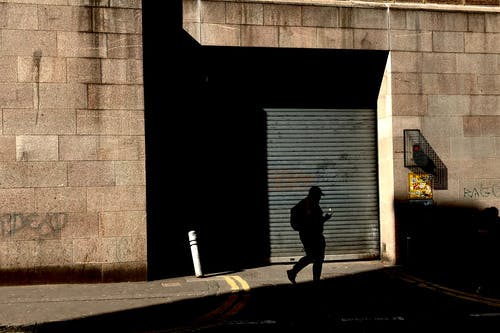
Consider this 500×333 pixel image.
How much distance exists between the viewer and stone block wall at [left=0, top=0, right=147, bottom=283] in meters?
10.8

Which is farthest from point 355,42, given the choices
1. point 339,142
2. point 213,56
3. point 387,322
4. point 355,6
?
point 387,322

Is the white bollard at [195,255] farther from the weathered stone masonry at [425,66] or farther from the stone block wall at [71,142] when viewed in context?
the weathered stone masonry at [425,66]

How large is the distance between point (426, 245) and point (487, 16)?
18.3ft

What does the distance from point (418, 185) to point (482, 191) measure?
159 centimetres

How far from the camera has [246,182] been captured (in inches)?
535

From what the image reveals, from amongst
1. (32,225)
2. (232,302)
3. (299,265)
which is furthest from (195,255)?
(32,225)

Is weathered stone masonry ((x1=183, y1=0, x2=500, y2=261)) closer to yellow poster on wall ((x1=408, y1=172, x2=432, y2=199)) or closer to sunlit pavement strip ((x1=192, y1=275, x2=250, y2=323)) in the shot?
yellow poster on wall ((x1=408, y1=172, x2=432, y2=199))

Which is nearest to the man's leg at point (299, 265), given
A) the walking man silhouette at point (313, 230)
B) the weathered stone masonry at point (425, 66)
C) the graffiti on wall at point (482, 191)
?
the walking man silhouette at point (313, 230)

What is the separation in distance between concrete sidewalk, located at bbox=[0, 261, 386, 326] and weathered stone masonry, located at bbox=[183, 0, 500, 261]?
3.12 meters

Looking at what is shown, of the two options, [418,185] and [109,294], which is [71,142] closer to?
[109,294]

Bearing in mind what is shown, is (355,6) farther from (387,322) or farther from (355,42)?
(387,322)

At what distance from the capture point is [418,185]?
13180 millimetres

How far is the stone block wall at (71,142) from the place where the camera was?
10.8 metres

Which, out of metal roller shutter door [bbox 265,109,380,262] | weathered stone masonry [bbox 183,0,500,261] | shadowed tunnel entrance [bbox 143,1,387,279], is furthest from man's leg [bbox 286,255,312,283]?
weathered stone masonry [bbox 183,0,500,261]
